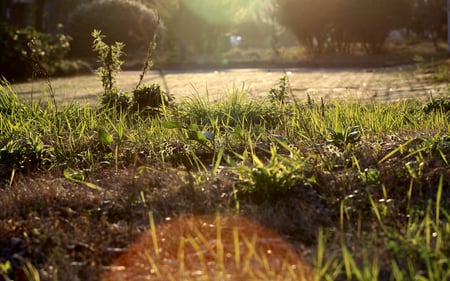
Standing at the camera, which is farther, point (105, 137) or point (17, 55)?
point (17, 55)

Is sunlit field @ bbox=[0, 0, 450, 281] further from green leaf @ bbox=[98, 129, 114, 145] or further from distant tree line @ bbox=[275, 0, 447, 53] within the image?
distant tree line @ bbox=[275, 0, 447, 53]

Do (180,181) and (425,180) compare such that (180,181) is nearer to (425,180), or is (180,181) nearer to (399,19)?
(425,180)

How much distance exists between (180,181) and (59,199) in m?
0.60

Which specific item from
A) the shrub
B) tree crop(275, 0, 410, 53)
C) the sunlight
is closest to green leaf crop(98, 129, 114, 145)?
the shrub

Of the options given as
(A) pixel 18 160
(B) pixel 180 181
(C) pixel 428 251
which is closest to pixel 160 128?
(A) pixel 18 160

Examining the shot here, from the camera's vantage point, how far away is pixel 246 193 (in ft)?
11.6

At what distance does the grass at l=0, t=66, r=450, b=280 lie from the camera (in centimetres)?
281

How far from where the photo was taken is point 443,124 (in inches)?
193

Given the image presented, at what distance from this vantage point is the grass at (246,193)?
9.23 feet

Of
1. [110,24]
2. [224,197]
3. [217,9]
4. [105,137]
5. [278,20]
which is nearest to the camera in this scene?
[224,197]

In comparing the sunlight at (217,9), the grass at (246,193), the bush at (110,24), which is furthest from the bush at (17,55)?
the sunlight at (217,9)

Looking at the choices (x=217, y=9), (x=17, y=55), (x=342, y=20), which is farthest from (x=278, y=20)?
(x=17, y=55)

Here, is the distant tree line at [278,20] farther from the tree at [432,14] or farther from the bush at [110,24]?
the tree at [432,14]

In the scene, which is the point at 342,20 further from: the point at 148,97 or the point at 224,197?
the point at 224,197
